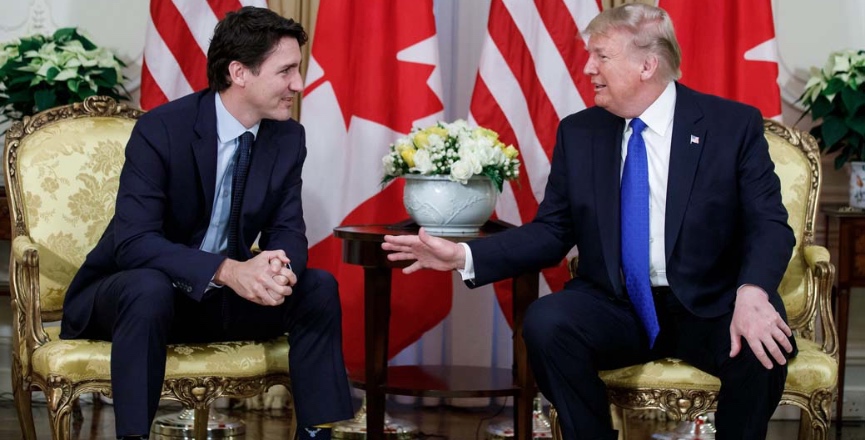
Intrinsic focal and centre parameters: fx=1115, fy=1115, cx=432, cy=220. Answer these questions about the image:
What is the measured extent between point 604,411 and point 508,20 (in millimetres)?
1817

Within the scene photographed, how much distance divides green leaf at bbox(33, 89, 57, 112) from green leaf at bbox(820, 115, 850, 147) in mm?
2770

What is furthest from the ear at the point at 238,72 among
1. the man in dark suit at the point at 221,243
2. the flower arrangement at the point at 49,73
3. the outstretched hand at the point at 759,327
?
the outstretched hand at the point at 759,327

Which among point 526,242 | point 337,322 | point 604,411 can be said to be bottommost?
point 604,411

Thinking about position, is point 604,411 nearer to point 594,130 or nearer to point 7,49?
point 594,130

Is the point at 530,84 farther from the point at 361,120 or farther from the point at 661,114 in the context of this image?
the point at 661,114

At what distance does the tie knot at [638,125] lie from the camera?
3018mm

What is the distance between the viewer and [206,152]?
304cm

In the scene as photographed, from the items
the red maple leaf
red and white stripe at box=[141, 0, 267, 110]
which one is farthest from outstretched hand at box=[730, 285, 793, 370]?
→ red and white stripe at box=[141, 0, 267, 110]

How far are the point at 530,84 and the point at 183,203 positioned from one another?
1.61m

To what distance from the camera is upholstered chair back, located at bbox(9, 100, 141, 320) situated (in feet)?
10.9

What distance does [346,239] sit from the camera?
136 inches

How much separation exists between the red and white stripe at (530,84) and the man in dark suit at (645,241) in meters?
0.98

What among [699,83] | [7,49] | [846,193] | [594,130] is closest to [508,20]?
[699,83]

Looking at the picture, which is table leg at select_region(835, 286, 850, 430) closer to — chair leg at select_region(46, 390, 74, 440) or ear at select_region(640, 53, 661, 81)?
ear at select_region(640, 53, 661, 81)
